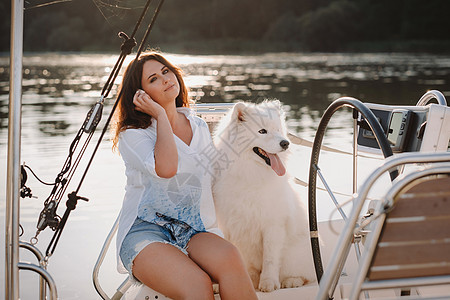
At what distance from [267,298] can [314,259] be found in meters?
0.33

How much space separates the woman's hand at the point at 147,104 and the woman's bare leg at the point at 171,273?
23.2 inches

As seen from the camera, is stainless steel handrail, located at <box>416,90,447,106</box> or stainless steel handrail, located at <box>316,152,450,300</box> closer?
stainless steel handrail, located at <box>316,152,450,300</box>

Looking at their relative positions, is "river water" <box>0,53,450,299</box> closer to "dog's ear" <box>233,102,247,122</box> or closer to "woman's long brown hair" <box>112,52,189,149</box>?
"woman's long brown hair" <box>112,52,189,149</box>

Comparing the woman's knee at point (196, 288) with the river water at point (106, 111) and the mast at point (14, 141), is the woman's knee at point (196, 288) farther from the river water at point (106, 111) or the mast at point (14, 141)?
the river water at point (106, 111)

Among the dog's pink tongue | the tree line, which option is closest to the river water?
the dog's pink tongue

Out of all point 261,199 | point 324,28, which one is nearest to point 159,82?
point 261,199

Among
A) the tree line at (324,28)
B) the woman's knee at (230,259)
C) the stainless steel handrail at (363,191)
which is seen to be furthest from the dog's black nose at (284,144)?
the tree line at (324,28)

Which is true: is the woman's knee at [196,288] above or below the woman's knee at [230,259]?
below

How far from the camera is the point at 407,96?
17094mm

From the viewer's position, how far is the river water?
4918 mm

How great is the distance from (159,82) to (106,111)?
1258 cm

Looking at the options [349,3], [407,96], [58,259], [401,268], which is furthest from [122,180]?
[349,3]

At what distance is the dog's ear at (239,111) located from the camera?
117 inches

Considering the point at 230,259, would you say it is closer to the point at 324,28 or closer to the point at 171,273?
the point at 171,273
